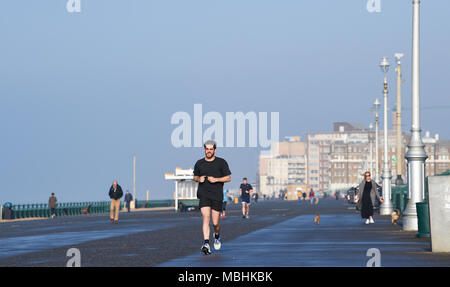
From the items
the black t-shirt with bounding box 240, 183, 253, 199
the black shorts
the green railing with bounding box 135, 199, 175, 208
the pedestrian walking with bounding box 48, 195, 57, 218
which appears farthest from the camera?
the green railing with bounding box 135, 199, 175, 208

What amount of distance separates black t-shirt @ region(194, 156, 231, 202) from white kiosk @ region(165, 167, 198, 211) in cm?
4365

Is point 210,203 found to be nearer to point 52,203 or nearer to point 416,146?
point 416,146

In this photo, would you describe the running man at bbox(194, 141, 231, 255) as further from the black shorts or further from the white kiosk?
the white kiosk

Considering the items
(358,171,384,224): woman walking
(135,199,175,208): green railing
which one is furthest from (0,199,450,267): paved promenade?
(135,199,175,208): green railing

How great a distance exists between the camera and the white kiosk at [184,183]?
63.8 meters

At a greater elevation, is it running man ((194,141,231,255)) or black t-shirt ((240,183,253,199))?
running man ((194,141,231,255))

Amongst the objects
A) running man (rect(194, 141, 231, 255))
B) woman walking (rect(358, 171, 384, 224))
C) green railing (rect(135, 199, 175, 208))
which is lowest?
green railing (rect(135, 199, 175, 208))

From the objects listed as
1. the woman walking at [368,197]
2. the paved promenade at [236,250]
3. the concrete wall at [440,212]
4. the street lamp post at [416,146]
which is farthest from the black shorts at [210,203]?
the woman walking at [368,197]

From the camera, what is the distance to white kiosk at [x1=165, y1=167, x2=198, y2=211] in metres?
63.8

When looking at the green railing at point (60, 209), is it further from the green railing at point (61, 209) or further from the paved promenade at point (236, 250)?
the paved promenade at point (236, 250)

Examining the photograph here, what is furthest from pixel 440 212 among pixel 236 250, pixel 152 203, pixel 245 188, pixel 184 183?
pixel 152 203

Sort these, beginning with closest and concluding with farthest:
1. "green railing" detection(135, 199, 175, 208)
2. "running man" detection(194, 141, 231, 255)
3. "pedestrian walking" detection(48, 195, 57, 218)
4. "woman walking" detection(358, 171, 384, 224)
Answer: "running man" detection(194, 141, 231, 255) < "woman walking" detection(358, 171, 384, 224) < "pedestrian walking" detection(48, 195, 57, 218) < "green railing" detection(135, 199, 175, 208)

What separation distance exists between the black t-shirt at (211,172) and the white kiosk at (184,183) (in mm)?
43649
